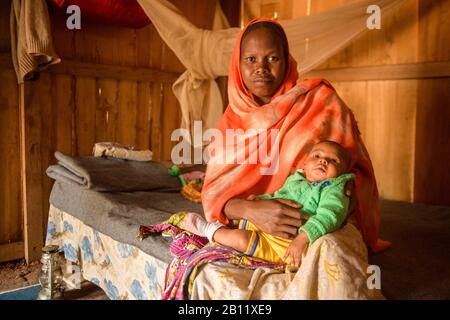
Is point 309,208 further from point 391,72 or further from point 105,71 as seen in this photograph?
point 105,71

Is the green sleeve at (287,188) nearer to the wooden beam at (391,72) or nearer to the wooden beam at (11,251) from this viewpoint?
the wooden beam at (391,72)

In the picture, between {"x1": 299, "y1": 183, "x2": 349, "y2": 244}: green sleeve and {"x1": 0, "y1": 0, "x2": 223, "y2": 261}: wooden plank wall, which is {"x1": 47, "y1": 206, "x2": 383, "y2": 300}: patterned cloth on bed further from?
{"x1": 0, "y1": 0, "x2": 223, "y2": 261}: wooden plank wall

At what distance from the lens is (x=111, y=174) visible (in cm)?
227

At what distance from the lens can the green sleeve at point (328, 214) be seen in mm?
1033

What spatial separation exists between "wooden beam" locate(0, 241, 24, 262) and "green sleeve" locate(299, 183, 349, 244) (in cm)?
231

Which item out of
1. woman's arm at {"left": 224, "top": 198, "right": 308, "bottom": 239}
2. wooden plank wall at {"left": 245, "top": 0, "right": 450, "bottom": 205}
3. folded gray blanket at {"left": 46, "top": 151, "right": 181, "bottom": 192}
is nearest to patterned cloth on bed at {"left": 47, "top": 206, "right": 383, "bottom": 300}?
woman's arm at {"left": 224, "top": 198, "right": 308, "bottom": 239}

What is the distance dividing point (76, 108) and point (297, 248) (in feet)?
7.52

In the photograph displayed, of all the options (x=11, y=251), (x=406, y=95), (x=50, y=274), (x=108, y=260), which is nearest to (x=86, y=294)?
(x=50, y=274)

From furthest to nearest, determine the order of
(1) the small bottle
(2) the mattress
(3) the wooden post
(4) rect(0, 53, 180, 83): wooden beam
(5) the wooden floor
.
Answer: (4) rect(0, 53, 180, 83): wooden beam
(3) the wooden post
(5) the wooden floor
(1) the small bottle
(2) the mattress

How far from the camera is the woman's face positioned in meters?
1.49

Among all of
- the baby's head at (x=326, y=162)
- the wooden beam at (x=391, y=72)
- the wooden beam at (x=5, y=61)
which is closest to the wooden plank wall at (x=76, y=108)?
the wooden beam at (x=5, y=61)

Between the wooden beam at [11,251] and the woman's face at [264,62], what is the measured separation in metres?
2.08
